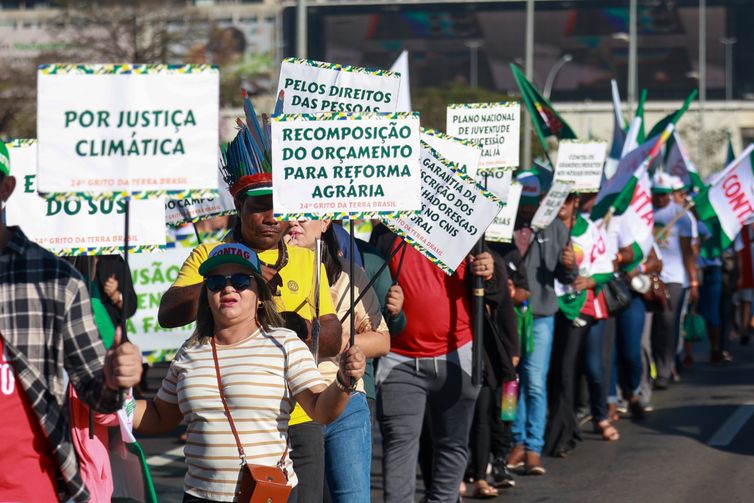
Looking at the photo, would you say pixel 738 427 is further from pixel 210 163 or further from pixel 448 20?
pixel 448 20

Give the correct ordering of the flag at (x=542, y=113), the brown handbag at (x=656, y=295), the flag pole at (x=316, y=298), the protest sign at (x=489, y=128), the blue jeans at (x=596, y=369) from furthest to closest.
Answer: the brown handbag at (x=656, y=295) < the flag at (x=542, y=113) < the blue jeans at (x=596, y=369) < the protest sign at (x=489, y=128) < the flag pole at (x=316, y=298)

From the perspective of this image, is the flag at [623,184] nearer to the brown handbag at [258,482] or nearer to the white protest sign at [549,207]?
the white protest sign at [549,207]

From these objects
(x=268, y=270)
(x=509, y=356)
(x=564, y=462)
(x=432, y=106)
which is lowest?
(x=564, y=462)

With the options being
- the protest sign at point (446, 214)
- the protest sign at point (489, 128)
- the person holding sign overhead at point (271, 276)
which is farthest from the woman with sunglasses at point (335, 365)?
the protest sign at point (489, 128)

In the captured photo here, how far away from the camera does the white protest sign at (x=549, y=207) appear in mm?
9727

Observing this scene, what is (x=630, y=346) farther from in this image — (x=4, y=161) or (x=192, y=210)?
(x=4, y=161)

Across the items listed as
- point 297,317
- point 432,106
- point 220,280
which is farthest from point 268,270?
point 432,106

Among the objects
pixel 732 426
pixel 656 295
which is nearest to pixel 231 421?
pixel 732 426

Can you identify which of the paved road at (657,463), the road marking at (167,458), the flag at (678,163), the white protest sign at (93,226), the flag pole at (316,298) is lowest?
the road marking at (167,458)

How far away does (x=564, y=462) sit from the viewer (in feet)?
32.7

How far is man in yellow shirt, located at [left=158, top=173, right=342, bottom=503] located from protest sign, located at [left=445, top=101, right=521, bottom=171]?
242 cm

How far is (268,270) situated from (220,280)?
0.61 metres

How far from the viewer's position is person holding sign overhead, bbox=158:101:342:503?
17.7ft

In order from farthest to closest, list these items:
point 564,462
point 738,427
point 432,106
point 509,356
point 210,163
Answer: point 432,106
point 738,427
point 564,462
point 509,356
point 210,163
